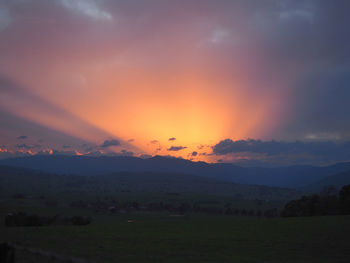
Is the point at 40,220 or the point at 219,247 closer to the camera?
the point at 219,247

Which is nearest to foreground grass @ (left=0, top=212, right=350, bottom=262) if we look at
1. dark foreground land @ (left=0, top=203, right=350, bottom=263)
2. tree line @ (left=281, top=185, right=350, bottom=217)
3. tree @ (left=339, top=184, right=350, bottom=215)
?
dark foreground land @ (left=0, top=203, right=350, bottom=263)

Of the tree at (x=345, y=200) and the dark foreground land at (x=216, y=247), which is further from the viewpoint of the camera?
the tree at (x=345, y=200)

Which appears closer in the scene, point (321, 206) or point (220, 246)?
point (220, 246)

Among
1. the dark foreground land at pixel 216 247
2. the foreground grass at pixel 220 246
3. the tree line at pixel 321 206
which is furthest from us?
the tree line at pixel 321 206

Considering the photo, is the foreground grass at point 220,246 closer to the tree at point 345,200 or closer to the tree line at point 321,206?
the tree at point 345,200

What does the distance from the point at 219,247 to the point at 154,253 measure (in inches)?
288

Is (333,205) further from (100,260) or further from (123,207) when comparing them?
(123,207)

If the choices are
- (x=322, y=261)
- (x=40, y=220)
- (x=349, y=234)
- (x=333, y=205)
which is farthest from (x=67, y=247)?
(x=333, y=205)

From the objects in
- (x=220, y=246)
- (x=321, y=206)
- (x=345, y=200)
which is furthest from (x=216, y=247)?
(x=321, y=206)

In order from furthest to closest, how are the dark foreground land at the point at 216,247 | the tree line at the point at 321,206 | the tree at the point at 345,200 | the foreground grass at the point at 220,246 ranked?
the tree line at the point at 321,206
the tree at the point at 345,200
the foreground grass at the point at 220,246
the dark foreground land at the point at 216,247

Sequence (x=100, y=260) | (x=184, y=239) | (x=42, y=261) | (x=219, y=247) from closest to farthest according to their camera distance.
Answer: (x=42, y=261) < (x=100, y=260) < (x=219, y=247) < (x=184, y=239)

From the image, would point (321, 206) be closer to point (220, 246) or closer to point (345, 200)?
point (345, 200)

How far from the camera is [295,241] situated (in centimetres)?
3422

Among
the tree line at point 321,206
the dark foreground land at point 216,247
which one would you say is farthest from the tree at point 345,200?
the dark foreground land at point 216,247
